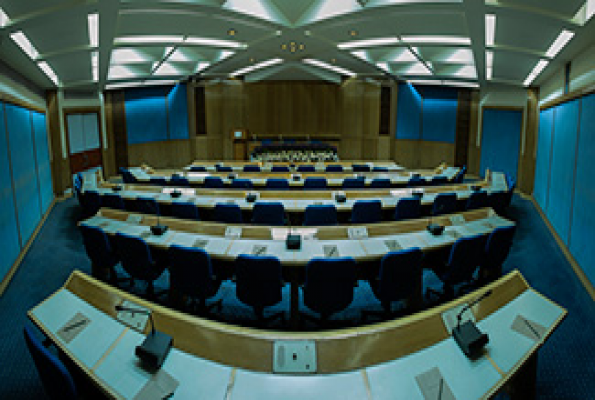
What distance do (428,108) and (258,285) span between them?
14006 millimetres

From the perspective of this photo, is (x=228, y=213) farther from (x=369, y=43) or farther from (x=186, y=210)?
(x=369, y=43)

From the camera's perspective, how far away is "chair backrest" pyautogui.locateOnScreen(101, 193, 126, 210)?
6.47 metres

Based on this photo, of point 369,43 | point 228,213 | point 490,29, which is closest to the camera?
point 228,213

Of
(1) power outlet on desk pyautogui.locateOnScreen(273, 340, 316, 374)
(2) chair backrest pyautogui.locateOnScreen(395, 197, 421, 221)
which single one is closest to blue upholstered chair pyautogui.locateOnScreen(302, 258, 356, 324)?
(1) power outlet on desk pyautogui.locateOnScreen(273, 340, 316, 374)

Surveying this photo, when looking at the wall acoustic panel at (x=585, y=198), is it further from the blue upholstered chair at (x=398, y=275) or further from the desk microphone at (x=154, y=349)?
the desk microphone at (x=154, y=349)

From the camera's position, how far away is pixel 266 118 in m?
17.4

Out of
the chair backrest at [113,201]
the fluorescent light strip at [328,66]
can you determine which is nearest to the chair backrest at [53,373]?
the chair backrest at [113,201]

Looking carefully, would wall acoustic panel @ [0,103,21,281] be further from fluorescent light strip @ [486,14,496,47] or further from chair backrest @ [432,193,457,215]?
fluorescent light strip @ [486,14,496,47]

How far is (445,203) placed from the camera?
6.39 m

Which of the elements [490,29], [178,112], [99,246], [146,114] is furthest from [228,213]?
[178,112]

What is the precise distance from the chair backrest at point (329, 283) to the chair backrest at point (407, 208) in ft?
8.94

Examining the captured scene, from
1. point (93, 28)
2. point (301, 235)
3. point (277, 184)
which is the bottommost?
point (301, 235)

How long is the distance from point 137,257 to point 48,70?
7031 mm

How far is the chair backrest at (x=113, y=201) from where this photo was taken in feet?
21.2
